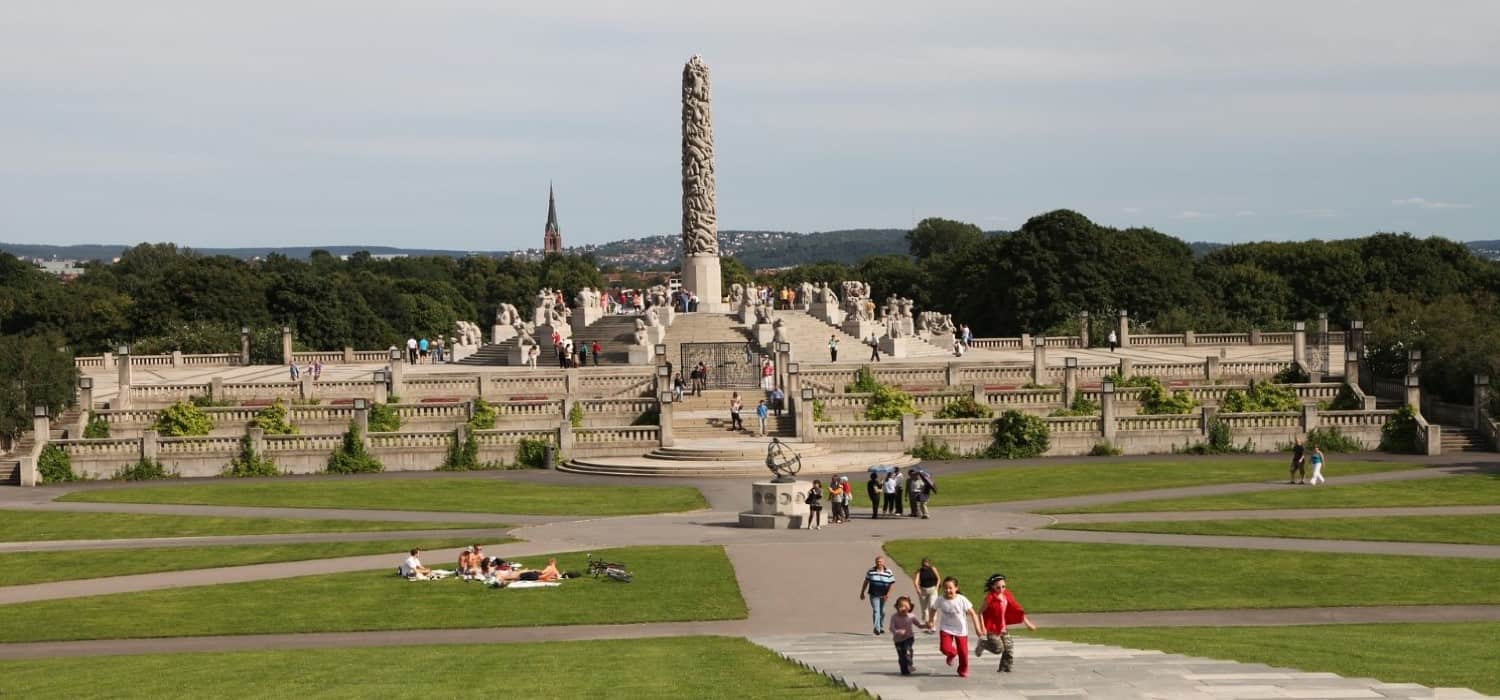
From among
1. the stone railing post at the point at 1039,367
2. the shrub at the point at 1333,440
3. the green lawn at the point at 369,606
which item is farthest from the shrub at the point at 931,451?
the green lawn at the point at 369,606

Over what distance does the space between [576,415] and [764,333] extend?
68.4 ft

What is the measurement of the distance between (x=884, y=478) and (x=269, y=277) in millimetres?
95168

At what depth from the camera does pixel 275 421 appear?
6384 cm

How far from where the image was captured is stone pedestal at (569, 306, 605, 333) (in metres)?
92.1

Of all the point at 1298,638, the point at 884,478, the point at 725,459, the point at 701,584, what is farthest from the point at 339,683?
the point at 725,459

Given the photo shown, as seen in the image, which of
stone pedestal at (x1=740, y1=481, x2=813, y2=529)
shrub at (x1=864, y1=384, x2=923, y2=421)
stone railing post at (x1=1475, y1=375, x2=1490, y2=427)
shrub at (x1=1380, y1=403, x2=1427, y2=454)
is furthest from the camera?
shrub at (x1=864, y1=384, x2=923, y2=421)

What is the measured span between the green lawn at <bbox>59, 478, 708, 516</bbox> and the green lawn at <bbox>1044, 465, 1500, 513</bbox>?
1178 centimetres

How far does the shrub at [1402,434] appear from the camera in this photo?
6156cm

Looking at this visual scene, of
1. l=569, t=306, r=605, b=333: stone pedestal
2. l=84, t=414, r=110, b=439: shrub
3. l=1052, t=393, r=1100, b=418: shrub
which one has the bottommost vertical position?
l=84, t=414, r=110, b=439: shrub

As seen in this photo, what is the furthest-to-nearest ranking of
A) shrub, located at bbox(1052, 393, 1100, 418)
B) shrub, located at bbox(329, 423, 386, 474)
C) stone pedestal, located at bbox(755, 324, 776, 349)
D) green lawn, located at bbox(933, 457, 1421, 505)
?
stone pedestal, located at bbox(755, 324, 776, 349), shrub, located at bbox(1052, 393, 1100, 418), shrub, located at bbox(329, 423, 386, 474), green lawn, located at bbox(933, 457, 1421, 505)

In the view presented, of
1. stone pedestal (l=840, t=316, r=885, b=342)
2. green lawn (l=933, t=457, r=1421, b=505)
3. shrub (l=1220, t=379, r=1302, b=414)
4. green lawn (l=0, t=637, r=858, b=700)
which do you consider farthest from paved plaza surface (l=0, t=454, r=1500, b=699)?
stone pedestal (l=840, t=316, r=885, b=342)

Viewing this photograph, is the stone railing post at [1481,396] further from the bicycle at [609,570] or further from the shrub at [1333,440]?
the bicycle at [609,570]

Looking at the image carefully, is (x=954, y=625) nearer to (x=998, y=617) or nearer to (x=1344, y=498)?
(x=998, y=617)

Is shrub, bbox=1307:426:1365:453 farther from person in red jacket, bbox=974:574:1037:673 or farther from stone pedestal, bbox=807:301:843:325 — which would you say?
person in red jacket, bbox=974:574:1037:673
